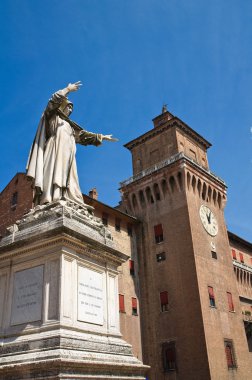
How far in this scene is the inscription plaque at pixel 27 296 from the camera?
5.64 meters

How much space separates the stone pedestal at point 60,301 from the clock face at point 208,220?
3017cm

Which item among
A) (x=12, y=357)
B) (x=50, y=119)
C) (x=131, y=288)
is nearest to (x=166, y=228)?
(x=131, y=288)

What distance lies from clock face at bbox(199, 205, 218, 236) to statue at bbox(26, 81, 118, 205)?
28.9m

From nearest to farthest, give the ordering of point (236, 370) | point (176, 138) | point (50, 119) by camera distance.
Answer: point (50, 119) → point (236, 370) → point (176, 138)

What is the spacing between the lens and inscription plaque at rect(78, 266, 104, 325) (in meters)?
5.80

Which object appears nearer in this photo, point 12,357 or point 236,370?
point 12,357

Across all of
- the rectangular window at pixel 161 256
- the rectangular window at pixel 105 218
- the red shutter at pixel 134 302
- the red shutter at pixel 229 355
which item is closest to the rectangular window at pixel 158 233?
the rectangular window at pixel 161 256

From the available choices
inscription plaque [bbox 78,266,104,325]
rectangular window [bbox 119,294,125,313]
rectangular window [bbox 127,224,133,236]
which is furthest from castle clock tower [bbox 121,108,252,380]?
inscription plaque [bbox 78,266,104,325]

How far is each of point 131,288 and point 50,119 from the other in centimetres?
2749

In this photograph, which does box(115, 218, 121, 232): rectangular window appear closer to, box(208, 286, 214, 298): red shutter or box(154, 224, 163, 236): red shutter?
box(154, 224, 163, 236): red shutter

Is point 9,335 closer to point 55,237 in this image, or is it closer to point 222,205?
point 55,237

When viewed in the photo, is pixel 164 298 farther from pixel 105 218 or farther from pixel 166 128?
pixel 166 128

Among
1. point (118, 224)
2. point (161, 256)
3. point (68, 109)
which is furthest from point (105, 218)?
point (68, 109)

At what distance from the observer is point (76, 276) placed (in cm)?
585
